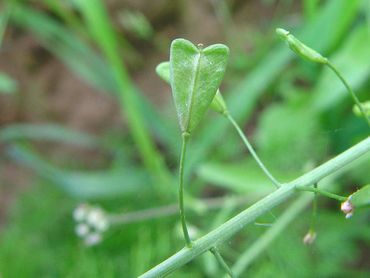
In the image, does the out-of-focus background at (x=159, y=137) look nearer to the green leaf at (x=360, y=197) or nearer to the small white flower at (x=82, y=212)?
the small white flower at (x=82, y=212)

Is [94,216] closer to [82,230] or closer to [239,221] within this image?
[82,230]

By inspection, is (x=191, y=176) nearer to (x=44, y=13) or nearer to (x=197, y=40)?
(x=197, y=40)

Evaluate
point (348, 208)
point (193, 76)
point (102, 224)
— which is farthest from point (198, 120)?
point (102, 224)

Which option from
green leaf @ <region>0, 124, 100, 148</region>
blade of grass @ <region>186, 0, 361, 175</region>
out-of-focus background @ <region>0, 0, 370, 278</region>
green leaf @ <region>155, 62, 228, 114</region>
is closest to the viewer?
green leaf @ <region>155, 62, 228, 114</region>

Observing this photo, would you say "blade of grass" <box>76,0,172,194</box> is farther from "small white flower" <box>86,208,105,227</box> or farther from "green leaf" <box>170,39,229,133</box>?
"green leaf" <box>170,39,229,133</box>

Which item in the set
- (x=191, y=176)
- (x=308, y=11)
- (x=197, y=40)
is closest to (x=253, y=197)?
(x=191, y=176)

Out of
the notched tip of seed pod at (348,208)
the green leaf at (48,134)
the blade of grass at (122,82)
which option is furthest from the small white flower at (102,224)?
the notched tip of seed pod at (348,208)

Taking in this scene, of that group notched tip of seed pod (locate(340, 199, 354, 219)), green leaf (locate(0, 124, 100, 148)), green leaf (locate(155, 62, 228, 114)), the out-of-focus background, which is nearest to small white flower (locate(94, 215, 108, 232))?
the out-of-focus background
